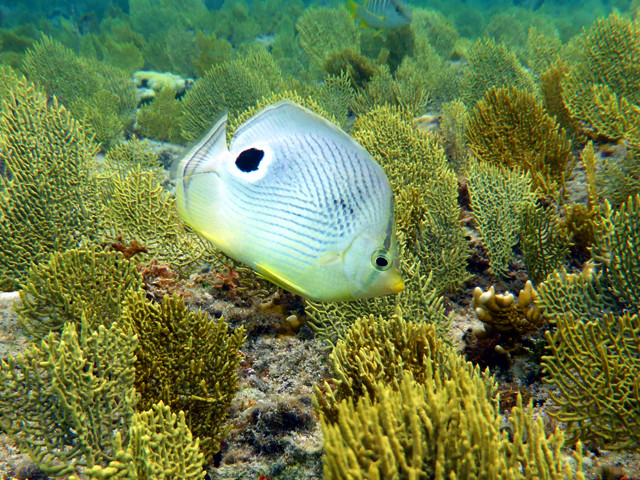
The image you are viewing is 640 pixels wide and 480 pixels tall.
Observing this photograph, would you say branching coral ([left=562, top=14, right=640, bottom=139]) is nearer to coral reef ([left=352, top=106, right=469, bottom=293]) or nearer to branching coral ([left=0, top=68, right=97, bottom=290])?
coral reef ([left=352, top=106, right=469, bottom=293])

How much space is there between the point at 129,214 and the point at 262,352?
243 cm

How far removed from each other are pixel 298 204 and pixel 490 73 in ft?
28.6

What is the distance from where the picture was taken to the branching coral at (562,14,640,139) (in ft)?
17.3

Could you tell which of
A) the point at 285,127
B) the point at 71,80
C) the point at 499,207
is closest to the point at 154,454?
the point at 285,127

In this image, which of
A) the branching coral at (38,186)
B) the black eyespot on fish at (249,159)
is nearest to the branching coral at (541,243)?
the black eyespot on fish at (249,159)

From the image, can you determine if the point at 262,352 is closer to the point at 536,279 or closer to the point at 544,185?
the point at 536,279

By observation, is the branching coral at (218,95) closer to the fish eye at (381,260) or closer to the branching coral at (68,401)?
the branching coral at (68,401)

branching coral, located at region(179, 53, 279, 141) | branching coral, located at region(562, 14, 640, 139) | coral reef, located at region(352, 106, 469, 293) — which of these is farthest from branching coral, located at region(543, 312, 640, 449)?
branching coral, located at region(179, 53, 279, 141)

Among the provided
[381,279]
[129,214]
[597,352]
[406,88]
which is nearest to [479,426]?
[381,279]

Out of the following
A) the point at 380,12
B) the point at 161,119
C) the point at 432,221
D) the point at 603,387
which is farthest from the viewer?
the point at 161,119

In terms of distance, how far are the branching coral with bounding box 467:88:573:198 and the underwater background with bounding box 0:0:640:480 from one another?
25mm

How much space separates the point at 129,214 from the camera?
14.5 ft

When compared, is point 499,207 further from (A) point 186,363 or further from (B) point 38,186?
(B) point 38,186

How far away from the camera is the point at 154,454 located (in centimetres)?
212
